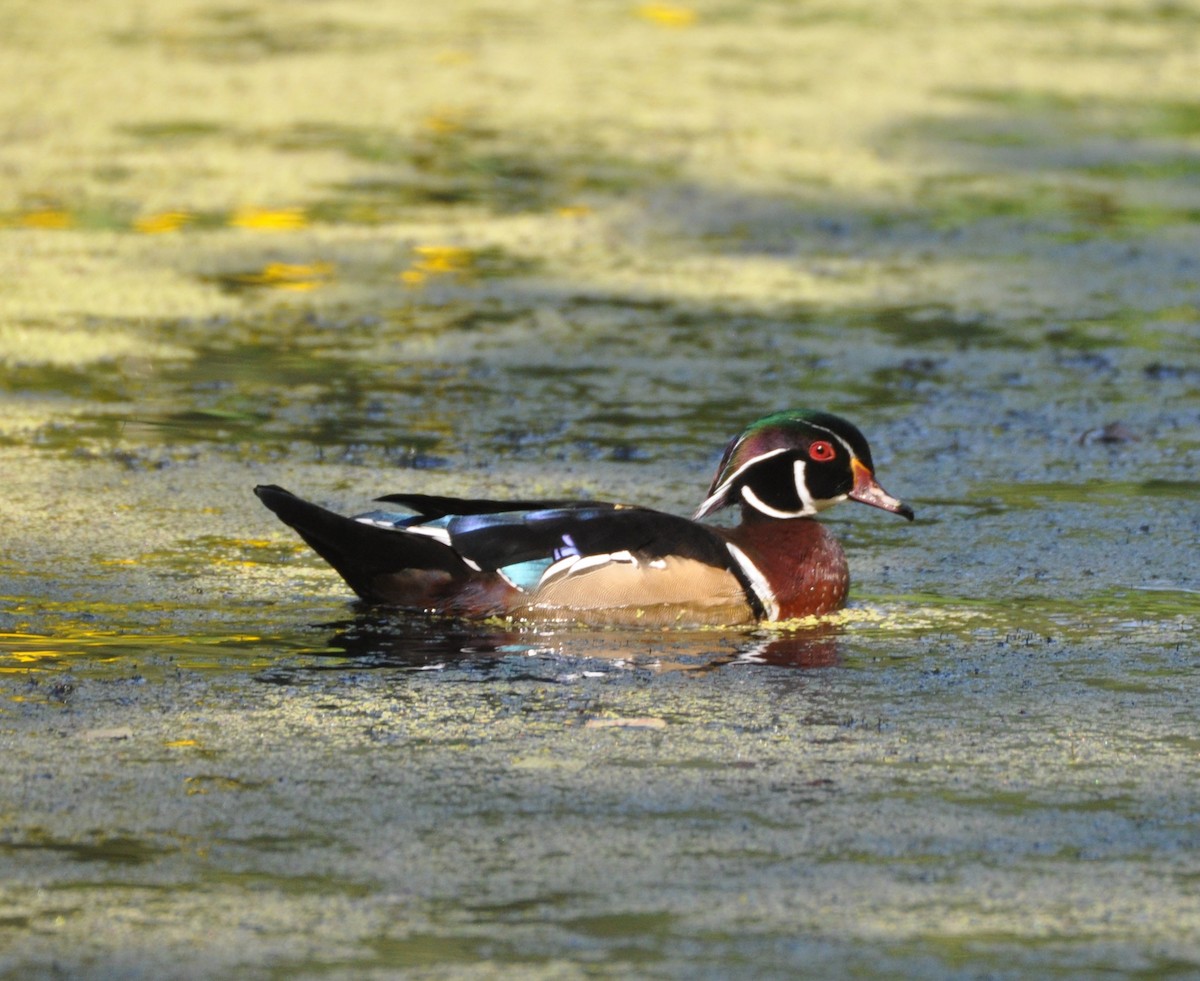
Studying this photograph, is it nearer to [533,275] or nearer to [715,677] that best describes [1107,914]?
[715,677]

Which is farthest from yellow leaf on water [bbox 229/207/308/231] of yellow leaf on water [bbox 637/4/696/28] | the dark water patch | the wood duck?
the dark water patch

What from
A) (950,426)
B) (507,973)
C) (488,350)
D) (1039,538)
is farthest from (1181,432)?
(507,973)

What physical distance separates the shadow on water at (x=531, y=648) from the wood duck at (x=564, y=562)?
61mm

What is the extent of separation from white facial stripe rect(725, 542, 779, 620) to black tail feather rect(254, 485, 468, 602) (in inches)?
26.9

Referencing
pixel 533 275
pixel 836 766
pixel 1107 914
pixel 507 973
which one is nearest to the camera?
pixel 507 973

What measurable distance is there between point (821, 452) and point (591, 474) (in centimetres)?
110

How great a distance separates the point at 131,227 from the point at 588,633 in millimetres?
5115

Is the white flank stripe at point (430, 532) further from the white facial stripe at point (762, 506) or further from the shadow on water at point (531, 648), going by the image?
the white facial stripe at point (762, 506)

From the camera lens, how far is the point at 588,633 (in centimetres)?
543

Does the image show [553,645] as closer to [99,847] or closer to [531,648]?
[531,648]

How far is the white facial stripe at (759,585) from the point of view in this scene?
5570 mm

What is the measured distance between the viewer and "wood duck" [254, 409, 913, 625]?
17.9 feet

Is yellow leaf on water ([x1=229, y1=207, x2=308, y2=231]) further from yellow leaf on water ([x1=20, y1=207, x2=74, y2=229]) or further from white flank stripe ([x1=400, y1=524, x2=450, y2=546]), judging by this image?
white flank stripe ([x1=400, y1=524, x2=450, y2=546])

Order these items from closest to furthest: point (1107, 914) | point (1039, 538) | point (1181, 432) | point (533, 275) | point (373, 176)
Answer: point (1107, 914) → point (1039, 538) → point (1181, 432) → point (533, 275) → point (373, 176)
